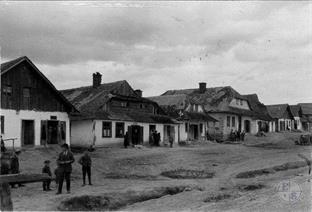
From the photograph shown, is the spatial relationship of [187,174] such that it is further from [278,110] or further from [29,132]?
[278,110]

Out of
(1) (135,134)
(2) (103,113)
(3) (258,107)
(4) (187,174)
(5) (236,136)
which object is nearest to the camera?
(4) (187,174)

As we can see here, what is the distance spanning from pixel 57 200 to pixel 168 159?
1249cm

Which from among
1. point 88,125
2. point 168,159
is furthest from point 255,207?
point 88,125

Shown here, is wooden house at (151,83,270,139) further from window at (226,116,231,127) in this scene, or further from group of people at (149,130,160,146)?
group of people at (149,130,160,146)

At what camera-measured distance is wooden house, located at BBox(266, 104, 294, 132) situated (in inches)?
2489

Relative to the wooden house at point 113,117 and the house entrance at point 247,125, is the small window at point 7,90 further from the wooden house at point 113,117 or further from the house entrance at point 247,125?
the house entrance at point 247,125

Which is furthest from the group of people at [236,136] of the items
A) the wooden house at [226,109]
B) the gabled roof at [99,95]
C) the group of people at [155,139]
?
the gabled roof at [99,95]

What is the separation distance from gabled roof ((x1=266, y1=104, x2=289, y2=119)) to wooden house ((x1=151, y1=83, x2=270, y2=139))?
9.86 m

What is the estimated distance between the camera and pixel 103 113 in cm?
3175

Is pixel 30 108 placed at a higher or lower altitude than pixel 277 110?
lower

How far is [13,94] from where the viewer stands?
24188 millimetres

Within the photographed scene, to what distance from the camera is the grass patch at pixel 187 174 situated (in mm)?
18222

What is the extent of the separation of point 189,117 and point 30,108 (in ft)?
61.1

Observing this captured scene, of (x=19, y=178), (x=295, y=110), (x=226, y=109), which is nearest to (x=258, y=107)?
(x=295, y=110)
